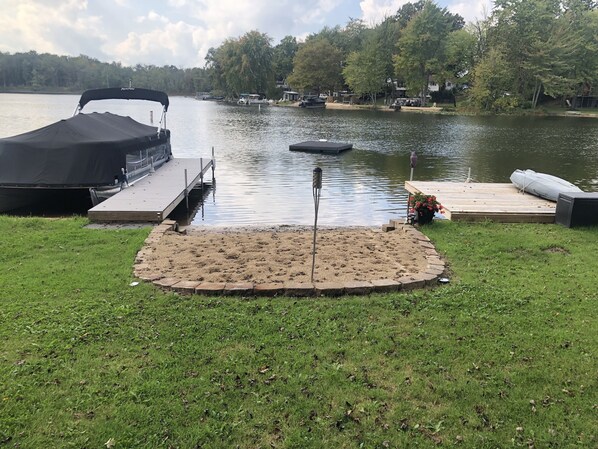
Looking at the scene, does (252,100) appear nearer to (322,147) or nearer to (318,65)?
(318,65)

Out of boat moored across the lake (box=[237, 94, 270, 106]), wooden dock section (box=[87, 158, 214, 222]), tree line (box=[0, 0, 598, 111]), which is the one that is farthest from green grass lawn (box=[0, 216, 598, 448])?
boat moored across the lake (box=[237, 94, 270, 106])

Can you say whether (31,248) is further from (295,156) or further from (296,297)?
(295,156)

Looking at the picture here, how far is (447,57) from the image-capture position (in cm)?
6269

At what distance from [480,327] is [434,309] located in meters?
0.51

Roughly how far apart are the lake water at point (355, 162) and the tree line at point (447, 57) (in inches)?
853

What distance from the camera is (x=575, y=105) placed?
6506 centimetres

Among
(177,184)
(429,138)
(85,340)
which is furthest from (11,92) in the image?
(85,340)

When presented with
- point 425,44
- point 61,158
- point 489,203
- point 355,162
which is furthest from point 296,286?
point 425,44

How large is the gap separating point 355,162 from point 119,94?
10.0 metres

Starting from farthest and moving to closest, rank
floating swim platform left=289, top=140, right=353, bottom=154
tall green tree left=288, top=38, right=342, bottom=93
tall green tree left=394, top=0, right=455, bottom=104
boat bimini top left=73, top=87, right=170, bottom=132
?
1. tall green tree left=288, top=38, right=342, bottom=93
2. tall green tree left=394, top=0, right=455, bottom=104
3. floating swim platform left=289, top=140, right=353, bottom=154
4. boat bimini top left=73, top=87, right=170, bottom=132

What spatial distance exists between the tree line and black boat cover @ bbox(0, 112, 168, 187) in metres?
40.0

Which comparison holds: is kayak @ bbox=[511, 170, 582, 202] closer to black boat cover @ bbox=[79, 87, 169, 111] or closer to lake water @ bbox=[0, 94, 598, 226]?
lake water @ bbox=[0, 94, 598, 226]

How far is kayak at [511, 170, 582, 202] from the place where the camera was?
35.0 feet

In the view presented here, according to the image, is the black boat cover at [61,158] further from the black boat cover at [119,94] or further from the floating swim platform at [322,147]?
the floating swim platform at [322,147]
